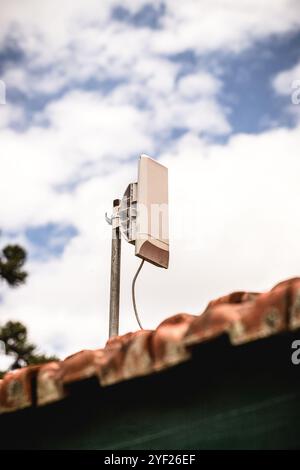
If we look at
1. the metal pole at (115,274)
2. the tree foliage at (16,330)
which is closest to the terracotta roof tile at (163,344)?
the metal pole at (115,274)

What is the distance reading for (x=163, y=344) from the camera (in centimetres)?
289

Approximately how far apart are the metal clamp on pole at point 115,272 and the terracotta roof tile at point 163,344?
2.07 m

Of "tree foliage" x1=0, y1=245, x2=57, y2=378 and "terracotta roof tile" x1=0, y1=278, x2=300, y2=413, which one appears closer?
"terracotta roof tile" x1=0, y1=278, x2=300, y2=413

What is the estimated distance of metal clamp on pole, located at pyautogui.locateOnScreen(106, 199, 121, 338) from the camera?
5.69 metres

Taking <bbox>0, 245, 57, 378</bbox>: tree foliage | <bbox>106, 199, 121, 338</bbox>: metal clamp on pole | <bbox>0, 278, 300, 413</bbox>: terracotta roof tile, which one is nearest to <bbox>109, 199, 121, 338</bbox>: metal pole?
<bbox>106, 199, 121, 338</bbox>: metal clamp on pole

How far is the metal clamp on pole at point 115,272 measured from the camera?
569 centimetres

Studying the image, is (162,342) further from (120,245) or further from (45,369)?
(120,245)

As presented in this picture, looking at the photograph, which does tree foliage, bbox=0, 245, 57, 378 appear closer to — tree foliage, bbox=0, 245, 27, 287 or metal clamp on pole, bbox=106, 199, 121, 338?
tree foliage, bbox=0, 245, 27, 287

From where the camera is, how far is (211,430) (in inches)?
117

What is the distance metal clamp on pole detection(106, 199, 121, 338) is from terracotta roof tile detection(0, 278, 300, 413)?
207 centimetres

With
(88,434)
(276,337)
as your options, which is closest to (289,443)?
(276,337)

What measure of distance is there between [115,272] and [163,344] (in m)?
3.12

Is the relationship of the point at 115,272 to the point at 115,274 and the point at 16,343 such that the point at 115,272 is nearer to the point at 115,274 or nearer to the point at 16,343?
the point at 115,274
